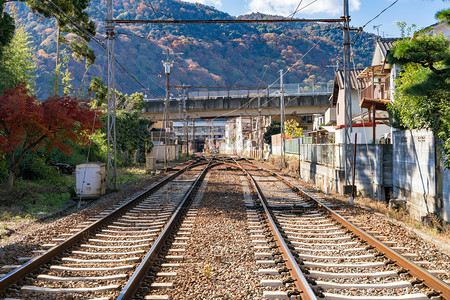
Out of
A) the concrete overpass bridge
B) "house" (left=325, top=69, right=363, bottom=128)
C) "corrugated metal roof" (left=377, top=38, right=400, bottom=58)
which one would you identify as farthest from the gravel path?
the concrete overpass bridge

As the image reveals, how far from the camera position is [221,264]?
6.59 meters

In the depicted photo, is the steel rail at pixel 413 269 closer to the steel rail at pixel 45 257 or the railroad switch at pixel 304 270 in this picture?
the railroad switch at pixel 304 270

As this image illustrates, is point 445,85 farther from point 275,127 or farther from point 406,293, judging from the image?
point 275,127

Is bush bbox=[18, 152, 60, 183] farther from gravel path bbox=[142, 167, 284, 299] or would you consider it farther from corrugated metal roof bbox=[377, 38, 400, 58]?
corrugated metal roof bbox=[377, 38, 400, 58]

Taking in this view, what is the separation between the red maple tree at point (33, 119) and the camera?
12.9 meters

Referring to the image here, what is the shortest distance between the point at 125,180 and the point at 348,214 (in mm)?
14129

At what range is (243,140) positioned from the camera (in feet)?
290

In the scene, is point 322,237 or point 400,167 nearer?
point 322,237

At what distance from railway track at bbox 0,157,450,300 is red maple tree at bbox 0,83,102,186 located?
5.10 meters

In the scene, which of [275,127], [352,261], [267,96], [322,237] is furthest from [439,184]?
[275,127]

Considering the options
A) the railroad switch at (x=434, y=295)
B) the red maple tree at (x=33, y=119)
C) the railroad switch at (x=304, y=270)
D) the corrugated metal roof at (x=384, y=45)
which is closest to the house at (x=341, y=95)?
the corrugated metal roof at (x=384, y=45)

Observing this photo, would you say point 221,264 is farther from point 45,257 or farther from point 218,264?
point 45,257

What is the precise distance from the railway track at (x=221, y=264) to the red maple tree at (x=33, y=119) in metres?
5.10

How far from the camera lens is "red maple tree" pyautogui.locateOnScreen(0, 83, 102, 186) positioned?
42.2 feet
